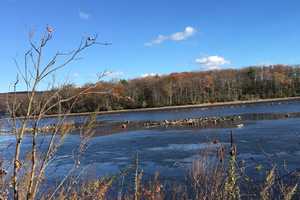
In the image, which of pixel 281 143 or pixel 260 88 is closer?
pixel 281 143

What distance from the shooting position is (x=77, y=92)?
338 cm

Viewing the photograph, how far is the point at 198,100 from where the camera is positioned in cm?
12875

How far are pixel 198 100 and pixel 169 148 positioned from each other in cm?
10364

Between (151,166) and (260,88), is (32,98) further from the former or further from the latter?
(260,88)

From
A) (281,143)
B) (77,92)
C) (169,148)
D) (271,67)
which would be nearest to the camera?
(77,92)

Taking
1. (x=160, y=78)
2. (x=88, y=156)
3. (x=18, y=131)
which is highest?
(x=160, y=78)

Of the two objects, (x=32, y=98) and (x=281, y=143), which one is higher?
(x=32, y=98)

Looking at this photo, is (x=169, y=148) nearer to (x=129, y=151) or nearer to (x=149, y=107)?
(x=129, y=151)

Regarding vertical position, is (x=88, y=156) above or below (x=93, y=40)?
below

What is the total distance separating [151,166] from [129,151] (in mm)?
6817

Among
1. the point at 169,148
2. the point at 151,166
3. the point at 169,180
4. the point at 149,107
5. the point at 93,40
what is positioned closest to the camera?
the point at 93,40

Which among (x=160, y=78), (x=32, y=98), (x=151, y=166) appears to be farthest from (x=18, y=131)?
(x=160, y=78)

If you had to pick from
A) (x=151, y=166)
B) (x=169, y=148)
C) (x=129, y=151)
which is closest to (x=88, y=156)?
(x=129, y=151)

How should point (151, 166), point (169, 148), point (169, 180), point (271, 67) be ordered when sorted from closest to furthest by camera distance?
point (169, 180) → point (151, 166) → point (169, 148) → point (271, 67)
